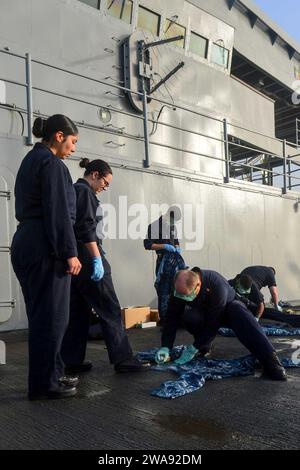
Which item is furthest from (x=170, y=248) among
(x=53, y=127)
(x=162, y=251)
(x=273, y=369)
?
(x=53, y=127)

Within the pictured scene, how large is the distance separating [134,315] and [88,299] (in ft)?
8.82

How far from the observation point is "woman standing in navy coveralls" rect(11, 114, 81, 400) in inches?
111

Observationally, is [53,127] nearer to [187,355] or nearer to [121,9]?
[187,355]

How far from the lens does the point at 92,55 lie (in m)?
7.62

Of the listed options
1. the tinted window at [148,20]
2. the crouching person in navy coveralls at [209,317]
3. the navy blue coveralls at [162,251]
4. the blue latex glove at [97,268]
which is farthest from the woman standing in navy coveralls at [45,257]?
the tinted window at [148,20]

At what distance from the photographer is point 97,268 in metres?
3.36

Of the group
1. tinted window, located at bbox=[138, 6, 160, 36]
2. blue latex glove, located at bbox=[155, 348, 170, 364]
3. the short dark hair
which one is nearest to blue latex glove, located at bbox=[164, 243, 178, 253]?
the short dark hair

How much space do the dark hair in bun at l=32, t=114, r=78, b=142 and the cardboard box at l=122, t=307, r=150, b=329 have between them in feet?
11.4

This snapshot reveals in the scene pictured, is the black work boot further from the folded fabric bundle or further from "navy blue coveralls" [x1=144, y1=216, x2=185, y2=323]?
"navy blue coveralls" [x1=144, y1=216, x2=185, y2=323]

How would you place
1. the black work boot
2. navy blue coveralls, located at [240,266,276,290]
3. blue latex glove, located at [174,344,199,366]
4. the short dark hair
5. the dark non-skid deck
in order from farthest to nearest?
navy blue coveralls, located at [240,266,276,290] < the short dark hair < blue latex glove, located at [174,344,199,366] < the black work boot < the dark non-skid deck

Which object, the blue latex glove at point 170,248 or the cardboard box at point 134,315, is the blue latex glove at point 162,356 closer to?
the blue latex glove at point 170,248

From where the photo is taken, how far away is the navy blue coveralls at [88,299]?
3420 mm

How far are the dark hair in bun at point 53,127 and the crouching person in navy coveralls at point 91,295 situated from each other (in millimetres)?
550
